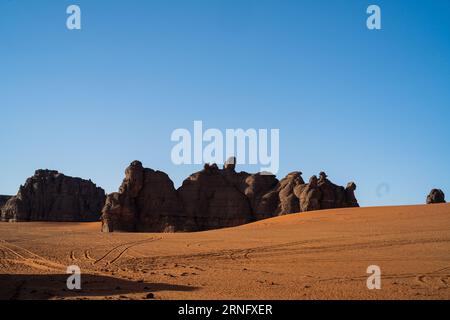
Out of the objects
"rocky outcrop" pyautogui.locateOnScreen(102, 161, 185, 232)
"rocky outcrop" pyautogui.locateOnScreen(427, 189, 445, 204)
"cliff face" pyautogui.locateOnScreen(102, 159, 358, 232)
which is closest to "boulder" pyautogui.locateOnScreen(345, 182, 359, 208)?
"cliff face" pyautogui.locateOnScreen(102, 159, 358, 232)

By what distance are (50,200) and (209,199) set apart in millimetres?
29955

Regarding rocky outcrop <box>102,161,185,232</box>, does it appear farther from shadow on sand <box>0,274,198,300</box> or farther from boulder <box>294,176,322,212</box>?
shadow on sand <box>0,274,198,300</box>

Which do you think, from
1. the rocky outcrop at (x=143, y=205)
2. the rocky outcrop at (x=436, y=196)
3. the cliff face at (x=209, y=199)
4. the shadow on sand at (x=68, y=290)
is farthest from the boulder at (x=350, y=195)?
the shadow on sand at (x=68, y=290)

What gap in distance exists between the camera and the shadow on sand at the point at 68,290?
32.1 feet

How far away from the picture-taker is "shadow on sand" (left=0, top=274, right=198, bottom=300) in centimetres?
979

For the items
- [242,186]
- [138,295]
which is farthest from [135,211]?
[138,295]

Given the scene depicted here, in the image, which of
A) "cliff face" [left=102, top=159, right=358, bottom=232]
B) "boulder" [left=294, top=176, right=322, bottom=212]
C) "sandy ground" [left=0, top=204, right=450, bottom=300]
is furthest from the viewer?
"cliff face" [left=102, top=159, right=358, bottom=232]

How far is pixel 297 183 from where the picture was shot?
52062 millimetres

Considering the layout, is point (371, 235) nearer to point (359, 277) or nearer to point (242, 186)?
point (359, 277)

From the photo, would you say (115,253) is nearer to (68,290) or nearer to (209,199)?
(68,290)

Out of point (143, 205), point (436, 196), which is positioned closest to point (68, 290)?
point (143, 205)

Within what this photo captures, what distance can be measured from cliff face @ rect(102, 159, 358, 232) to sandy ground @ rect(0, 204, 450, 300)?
2136cm

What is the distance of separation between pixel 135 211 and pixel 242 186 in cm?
1403

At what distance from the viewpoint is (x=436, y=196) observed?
46.0 m
